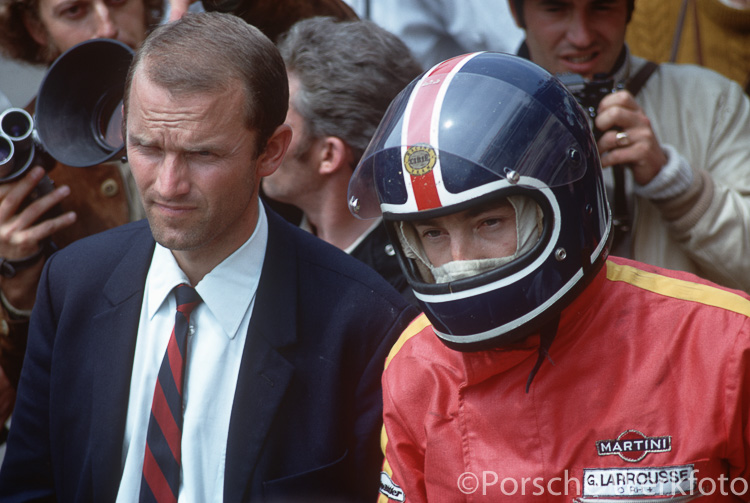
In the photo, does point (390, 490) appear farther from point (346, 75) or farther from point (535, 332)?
point (346, 75)

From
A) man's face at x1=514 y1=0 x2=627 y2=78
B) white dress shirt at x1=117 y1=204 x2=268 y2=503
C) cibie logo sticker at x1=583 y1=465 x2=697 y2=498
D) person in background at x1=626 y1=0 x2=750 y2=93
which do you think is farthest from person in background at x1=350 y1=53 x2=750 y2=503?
person in background at x1=626 y1=0 x2=750 y2=93

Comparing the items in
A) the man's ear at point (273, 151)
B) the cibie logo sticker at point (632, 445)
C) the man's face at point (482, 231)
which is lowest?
the cibie logo sticker at point (632, 445)

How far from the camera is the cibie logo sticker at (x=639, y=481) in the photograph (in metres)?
1.84

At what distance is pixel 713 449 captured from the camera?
1.82m

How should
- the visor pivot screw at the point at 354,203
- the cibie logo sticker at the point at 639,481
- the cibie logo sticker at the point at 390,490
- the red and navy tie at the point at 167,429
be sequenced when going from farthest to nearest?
the visor pivot screw at the point at 354,203
the red and navy tie at the point at 167,429
the cibie logo sticker at the point at 390,490
the cibie logo sticker at the point at 639,481

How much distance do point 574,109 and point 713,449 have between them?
0.85 meters

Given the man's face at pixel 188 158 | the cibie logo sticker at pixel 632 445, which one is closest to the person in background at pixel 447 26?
the man's face at pixel 188 158

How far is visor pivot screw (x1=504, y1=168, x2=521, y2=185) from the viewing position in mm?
1948

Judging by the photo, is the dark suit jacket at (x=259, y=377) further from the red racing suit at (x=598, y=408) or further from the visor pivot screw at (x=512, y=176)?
the visor pivot screw at (x=512, y=176)

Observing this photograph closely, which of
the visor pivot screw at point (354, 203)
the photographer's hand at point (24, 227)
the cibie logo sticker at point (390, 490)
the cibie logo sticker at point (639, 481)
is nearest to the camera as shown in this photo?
the cibie logo sticker at point (639, 481)

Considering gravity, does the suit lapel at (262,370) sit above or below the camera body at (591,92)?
below

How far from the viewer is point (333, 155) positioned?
123 inches

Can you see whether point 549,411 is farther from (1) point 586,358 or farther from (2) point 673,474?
(2) point 673,474

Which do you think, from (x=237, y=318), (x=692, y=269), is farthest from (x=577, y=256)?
(x=692, y=269)
